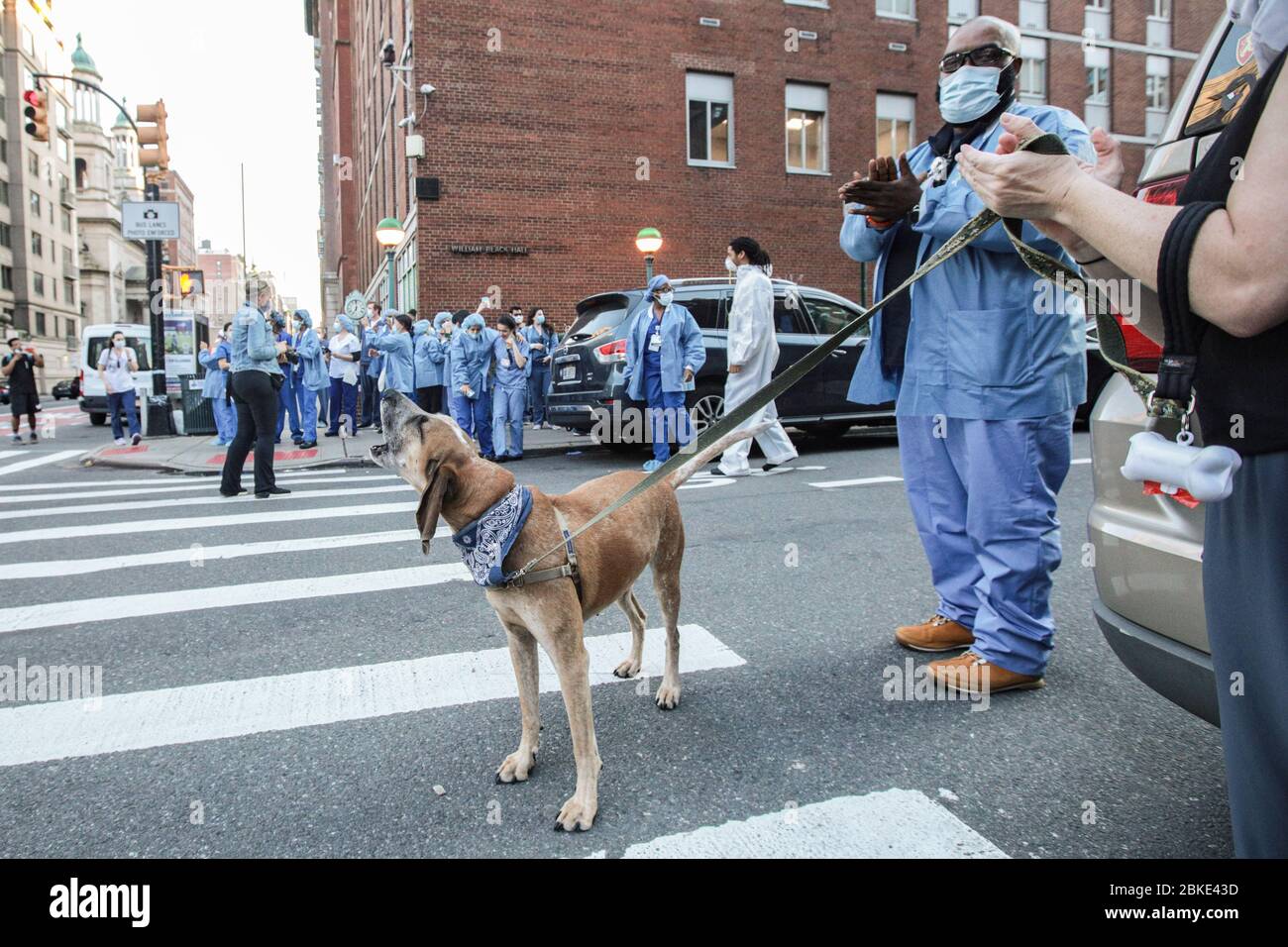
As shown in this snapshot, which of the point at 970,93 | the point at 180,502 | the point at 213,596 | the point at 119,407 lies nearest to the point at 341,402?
the point at 119,407

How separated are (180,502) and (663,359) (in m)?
5.51

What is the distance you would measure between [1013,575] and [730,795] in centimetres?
144

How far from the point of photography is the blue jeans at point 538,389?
1722cm

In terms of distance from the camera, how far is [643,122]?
2170 cm

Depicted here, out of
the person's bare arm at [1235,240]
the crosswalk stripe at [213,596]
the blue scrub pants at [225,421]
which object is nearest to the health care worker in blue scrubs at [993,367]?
the person's bare arm at [1235,240]

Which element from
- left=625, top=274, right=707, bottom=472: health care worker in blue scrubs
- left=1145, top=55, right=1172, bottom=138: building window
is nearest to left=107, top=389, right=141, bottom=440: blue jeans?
left=625, top=274, right=707, bottom=472: health care worker in blue scrubs

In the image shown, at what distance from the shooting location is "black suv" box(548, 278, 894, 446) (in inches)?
434

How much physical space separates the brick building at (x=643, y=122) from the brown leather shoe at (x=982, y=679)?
1611 centimetres

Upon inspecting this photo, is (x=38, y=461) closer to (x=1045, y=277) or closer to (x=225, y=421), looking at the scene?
(x=225, y=421)

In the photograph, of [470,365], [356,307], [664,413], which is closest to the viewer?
[664,413]

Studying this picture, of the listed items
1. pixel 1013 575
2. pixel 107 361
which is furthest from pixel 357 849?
pixel 107 361

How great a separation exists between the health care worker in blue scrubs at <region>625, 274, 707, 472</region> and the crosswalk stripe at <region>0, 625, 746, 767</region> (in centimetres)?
640

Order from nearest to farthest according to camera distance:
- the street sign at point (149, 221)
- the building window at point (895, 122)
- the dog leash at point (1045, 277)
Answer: the dog leash at point (1045, 277)
the street sign at point (149, 221)
the building window at point (895, 122)

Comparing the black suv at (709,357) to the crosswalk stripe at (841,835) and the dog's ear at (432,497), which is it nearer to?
the dog's ear at (432,497)
